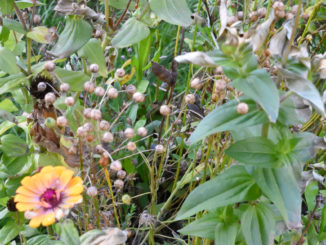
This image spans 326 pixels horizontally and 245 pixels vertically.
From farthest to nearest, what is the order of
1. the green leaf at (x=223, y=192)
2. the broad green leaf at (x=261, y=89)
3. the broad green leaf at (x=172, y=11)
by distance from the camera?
1. the broad green leaf at (x=172, y=11)
2. the green leaf at (x=223, y=192)
3. the broad green leaf at (x=261, y=89)

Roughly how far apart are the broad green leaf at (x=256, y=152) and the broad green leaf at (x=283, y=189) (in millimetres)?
24

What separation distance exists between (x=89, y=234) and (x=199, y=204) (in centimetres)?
16

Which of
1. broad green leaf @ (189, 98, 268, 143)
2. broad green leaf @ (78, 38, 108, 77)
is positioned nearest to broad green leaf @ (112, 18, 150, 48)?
broad green leaf @ (78, 38, 108, 77)

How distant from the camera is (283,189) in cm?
62

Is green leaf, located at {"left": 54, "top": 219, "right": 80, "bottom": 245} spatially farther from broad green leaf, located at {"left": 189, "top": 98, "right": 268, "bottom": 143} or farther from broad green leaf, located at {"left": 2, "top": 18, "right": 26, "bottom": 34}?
broad green leaf, located at {"left": 2, "top": 18, "right": 26, "bottom": 34}

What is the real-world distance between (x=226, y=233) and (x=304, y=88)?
0.88 ft

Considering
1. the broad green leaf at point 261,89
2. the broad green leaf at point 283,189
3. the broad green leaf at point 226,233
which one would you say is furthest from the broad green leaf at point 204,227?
the broad green leaf at point 261,89

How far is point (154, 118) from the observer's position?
3.92 ft

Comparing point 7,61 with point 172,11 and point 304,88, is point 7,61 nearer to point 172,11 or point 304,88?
point 172,11

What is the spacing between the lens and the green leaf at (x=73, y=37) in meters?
0.79

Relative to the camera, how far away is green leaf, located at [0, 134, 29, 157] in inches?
32.7

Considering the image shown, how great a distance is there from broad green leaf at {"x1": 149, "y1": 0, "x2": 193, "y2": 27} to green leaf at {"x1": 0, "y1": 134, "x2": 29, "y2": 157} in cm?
35

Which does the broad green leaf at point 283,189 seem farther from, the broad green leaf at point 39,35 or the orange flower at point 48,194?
the broad green leaf at point 39,35

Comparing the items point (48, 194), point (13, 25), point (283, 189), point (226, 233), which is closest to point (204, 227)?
point (226, 233)
